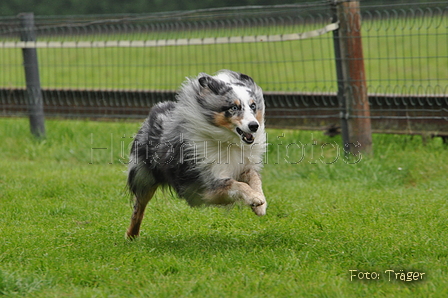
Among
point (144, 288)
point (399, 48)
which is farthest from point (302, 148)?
point (399, 48)

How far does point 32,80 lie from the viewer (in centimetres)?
882

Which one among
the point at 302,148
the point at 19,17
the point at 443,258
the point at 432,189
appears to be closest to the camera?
the point at 443,258

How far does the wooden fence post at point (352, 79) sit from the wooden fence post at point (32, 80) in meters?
4.23

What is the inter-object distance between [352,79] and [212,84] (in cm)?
311

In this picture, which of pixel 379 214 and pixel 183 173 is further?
pixel 379 214

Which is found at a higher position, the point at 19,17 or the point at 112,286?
the point at 19,17

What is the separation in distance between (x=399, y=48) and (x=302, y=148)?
304 inches

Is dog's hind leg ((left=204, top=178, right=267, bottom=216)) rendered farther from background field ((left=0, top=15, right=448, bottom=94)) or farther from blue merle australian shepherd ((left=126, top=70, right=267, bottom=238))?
background field ((left=0, top=15, right=448, bottom=94))

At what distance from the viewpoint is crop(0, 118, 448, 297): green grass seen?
11.9ft

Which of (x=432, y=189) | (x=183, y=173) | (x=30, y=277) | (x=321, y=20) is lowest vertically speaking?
(x=432, y=189)

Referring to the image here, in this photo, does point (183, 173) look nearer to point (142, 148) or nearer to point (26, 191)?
point (142, 148)

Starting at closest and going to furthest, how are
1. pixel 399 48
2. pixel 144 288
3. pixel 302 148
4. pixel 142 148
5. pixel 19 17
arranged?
1. pixel 144 288
2. pixel 142 148
3. pixel 302 148
4. pixel 19 17
5. pixel 399 48

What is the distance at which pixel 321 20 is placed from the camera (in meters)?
Result: 7.73

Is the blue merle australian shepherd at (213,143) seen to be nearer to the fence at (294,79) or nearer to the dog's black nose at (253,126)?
the dog's black nose at (253,126)
